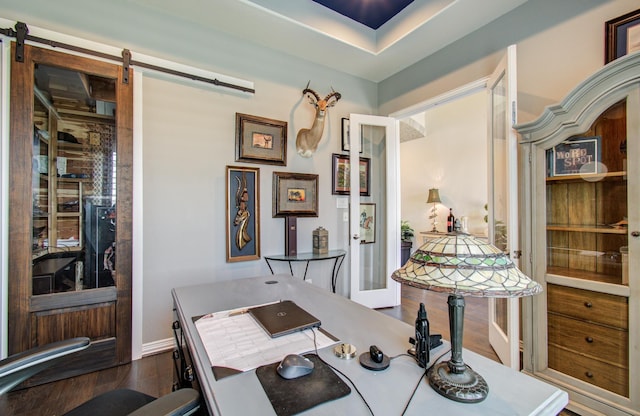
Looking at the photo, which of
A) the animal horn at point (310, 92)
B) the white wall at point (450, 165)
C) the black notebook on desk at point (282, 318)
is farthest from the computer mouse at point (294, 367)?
the white wall at point (450, 165)

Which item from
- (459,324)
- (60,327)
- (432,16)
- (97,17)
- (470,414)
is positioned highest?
(432,16)

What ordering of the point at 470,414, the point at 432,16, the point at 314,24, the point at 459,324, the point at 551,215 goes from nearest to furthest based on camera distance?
the point at 470,414 < the point at 459,324 < the point at 551,215 < the point at 432,16 < the point at 314,24

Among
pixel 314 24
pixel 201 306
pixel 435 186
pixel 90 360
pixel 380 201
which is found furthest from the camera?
pixel 435 186

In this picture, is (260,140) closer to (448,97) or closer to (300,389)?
(448,97)

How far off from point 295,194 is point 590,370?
2636mm

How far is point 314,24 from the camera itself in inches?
107

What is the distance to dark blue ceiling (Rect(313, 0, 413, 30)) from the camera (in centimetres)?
278

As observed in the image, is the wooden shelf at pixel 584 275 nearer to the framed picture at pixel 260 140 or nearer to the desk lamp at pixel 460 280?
the desk lamp at pixel 460 280

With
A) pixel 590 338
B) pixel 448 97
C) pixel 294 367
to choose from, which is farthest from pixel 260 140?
pixel 590 338

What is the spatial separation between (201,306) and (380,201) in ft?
9.00

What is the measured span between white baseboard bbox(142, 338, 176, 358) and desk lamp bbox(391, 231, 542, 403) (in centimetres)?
246

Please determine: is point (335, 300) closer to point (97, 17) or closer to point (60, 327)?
point (60, 327)

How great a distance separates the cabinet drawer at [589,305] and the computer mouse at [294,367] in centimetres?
186

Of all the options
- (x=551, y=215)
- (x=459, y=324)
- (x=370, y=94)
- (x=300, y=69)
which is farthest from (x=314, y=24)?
(x=459, y=324)
